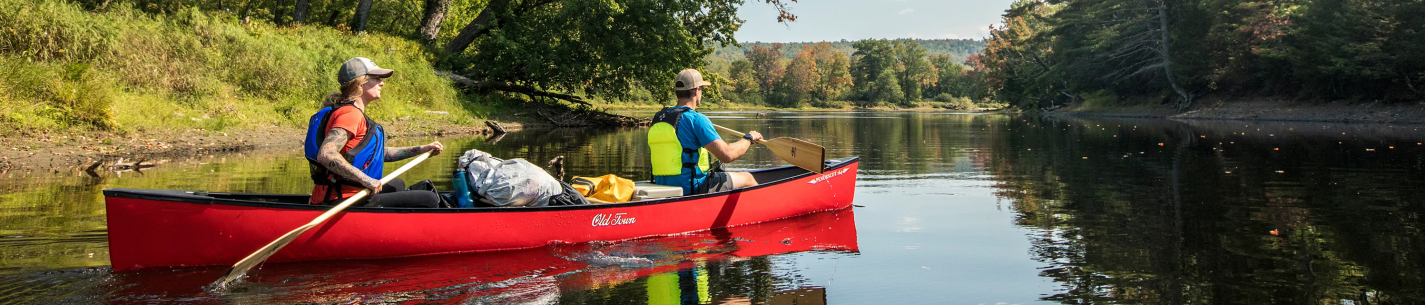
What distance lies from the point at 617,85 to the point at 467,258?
856 inches

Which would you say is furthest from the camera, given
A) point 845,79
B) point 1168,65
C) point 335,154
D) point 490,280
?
point 845,79

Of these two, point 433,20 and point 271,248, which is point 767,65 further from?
point 271,248

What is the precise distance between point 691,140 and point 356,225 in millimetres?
2544

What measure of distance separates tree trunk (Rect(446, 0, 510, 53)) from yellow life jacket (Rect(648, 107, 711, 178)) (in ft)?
73.8

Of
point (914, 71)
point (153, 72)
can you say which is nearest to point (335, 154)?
point (153, 72)

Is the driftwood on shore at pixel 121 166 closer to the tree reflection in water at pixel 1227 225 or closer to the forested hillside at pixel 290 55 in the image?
the forested hillside at pixel 290 55

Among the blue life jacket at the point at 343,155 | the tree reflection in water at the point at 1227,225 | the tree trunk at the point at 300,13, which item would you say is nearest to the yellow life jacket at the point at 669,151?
the blue life jacket at the point at 343,155

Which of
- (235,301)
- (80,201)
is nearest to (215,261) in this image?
(235,301)

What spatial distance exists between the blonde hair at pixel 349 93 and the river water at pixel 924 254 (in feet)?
3.43

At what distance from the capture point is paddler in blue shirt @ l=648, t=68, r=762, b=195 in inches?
280

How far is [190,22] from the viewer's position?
19.1 metres

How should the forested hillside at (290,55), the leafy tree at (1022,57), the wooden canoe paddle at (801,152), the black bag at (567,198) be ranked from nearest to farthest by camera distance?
the black bag at (567,198) → the wooden canoe paddle at (801,152) → the forested hillside at (290,55) → the leafy tree at (1022,57)

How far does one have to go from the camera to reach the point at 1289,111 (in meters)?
31.9

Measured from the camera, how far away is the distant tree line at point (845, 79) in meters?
98.4
